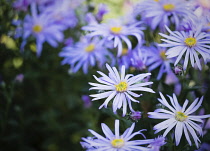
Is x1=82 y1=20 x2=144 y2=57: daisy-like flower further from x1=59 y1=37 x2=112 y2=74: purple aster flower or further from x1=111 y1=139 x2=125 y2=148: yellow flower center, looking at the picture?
x1=111 y1=139 x2=125 y2=148: yellow flower center

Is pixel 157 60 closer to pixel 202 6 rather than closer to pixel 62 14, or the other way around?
pixel 202 6

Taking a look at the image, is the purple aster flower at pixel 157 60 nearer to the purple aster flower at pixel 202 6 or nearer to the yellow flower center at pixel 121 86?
the purple aster flower at pixel 202 6

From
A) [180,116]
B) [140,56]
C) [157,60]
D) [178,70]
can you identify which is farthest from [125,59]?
[180,116]

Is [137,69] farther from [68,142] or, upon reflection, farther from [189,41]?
[68,142]

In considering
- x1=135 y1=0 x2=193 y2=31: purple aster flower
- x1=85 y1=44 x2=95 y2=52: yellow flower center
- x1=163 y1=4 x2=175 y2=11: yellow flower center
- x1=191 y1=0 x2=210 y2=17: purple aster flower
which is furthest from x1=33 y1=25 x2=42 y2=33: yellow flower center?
x1=191 y1=0 x2=210 y2=17: purple aster flower

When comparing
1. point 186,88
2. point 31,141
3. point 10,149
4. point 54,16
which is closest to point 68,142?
point 31,141

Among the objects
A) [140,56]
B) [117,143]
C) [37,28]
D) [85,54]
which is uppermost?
[37,28]

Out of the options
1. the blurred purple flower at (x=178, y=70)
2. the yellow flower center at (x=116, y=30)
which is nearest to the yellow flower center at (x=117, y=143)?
the blurred purple flower at (x=178, y=70)

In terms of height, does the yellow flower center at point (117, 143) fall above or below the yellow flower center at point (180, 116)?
below
